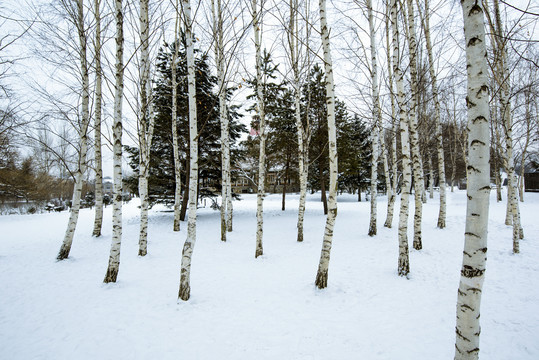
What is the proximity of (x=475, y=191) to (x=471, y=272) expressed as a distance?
0.69m

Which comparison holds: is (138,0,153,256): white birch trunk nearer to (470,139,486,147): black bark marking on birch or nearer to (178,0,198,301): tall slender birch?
(178,0,198,301): tall slender birch

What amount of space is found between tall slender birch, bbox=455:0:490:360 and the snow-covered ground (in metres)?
1.48

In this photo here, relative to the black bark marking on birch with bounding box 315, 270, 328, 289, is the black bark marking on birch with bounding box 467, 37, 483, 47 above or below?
above

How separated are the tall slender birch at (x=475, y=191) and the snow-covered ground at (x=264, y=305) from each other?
1483 millimetres

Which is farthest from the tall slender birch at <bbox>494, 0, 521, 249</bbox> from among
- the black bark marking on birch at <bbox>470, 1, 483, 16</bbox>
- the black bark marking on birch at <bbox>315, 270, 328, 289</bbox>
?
the black bark marking on birch at <bbox>470, 1, 483, 16</bbox>

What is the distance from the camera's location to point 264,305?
4297mm

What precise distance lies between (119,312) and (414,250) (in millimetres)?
7478

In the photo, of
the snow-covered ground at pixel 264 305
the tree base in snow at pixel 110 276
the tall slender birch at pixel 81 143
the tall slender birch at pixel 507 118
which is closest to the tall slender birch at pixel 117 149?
the tree base in snow at pixel 110 276

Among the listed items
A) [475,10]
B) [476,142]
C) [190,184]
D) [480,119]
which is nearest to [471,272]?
[476,142]

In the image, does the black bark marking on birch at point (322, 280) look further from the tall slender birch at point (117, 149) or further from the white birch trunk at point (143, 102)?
the white birch trunk at point (143, 102)

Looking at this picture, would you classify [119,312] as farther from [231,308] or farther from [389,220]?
[389,220]

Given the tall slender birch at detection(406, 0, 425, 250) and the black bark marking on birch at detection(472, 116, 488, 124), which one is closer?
the black bark marking on birch at detection(472, 116, 488, 124)

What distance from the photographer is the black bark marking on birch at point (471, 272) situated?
188 centimetres

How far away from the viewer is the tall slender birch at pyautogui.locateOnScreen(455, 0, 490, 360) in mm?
1858
